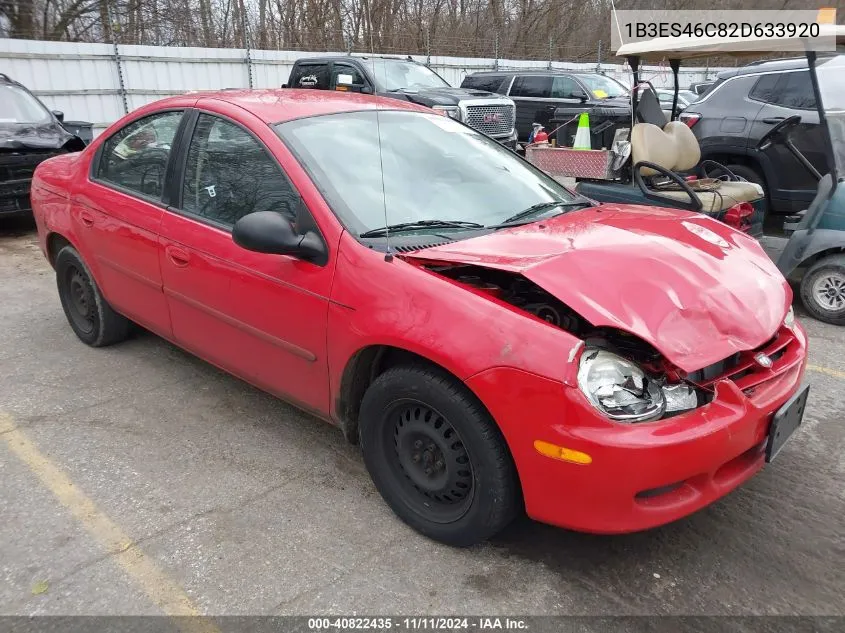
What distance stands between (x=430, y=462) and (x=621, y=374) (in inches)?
32.1

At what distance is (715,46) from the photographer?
5.46m

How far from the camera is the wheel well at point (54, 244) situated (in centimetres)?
449

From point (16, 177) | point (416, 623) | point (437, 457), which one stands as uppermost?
point (437, 457)

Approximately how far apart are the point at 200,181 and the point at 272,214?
2.85 ft

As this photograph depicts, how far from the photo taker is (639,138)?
19.0 feet

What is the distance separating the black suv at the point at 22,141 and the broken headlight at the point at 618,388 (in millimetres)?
7671

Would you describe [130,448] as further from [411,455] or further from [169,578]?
[411,455]

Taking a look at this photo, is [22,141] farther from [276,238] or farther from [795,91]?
[795,91]

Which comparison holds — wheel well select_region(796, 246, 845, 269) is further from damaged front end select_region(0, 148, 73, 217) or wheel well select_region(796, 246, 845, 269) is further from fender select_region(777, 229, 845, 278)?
damaged front end select_region(0, 148, 73, 217)

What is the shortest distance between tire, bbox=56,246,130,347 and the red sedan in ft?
2.05

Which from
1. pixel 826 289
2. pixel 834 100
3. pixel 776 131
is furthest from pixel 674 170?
pixel 826 289

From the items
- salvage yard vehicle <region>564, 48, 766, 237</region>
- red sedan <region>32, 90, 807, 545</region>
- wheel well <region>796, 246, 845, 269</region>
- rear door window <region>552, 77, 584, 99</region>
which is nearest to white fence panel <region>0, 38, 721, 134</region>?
rear door window <region>552, 77, 584, 99</region>

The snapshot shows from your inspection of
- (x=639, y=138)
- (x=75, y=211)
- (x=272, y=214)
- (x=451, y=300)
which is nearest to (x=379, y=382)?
(x=451, y=300)

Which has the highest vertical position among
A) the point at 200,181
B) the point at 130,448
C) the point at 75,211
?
the point at 200,181
